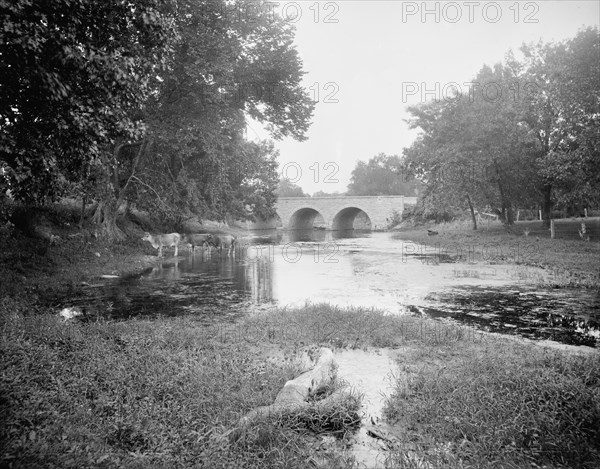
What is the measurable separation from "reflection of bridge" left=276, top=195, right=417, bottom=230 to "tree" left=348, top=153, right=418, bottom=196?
152ft

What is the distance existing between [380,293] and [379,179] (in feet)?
395

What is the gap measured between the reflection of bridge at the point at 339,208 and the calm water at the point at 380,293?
164 feet

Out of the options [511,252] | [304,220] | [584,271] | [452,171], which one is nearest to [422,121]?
[452,171]

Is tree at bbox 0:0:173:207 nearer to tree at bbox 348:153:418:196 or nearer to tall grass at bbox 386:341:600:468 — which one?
tall grass at bbox 386:341:600:468

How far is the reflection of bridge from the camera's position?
69.8 meters

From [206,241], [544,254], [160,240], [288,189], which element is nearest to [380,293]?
[544,254]

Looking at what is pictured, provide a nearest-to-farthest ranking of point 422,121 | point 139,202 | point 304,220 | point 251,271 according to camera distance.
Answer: point 251,271 → point 139,202 → point 422,121 → point 304,220

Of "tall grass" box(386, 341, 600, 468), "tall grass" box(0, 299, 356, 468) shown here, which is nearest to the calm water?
"tall grass" box(386, 341, 600, 468)

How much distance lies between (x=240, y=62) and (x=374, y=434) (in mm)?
19356

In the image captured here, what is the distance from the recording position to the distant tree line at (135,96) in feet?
23.4

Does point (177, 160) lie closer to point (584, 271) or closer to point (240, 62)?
point (240, 62)

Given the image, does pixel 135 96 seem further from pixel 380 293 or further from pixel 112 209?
pixel 112 209

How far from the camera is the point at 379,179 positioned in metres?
130

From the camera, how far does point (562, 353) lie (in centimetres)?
669
